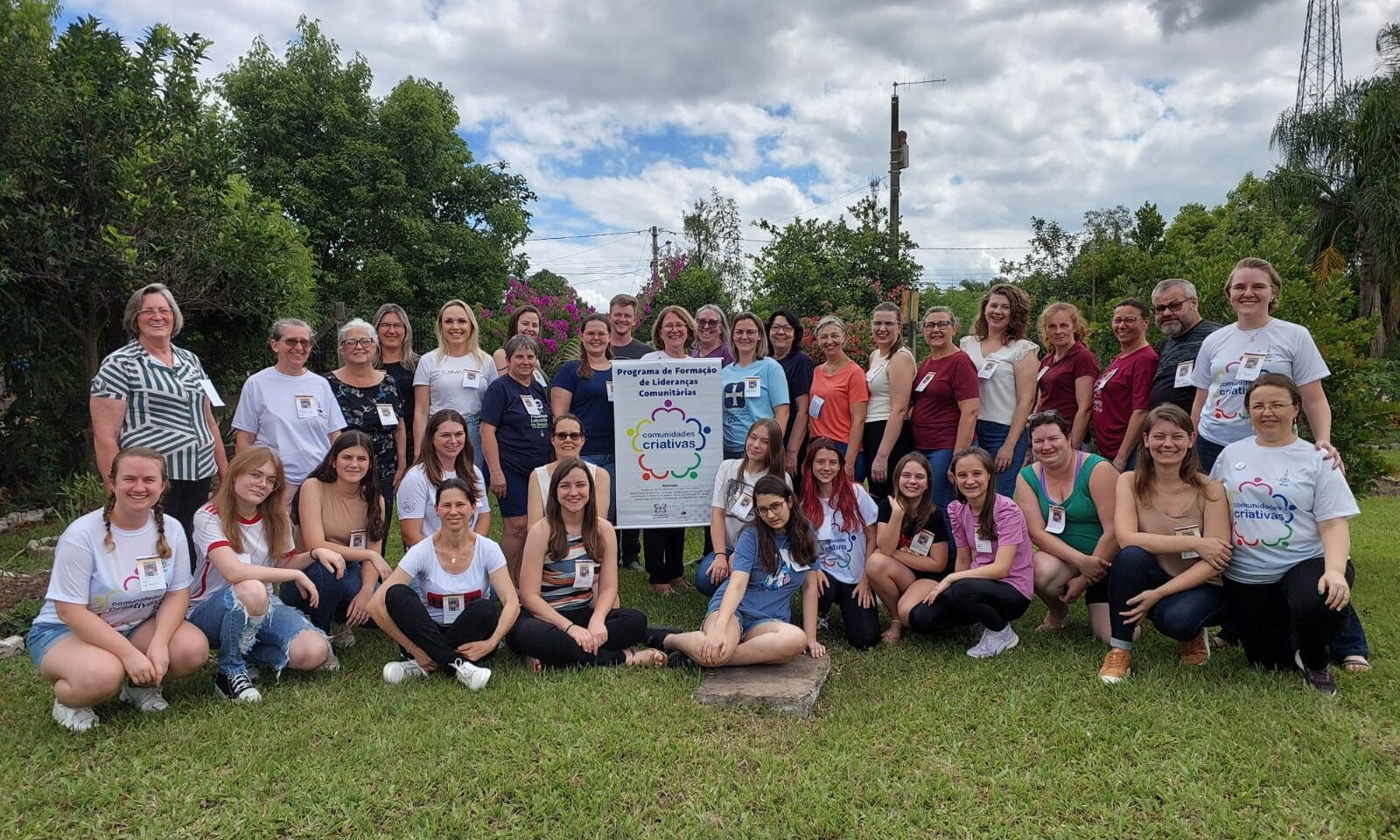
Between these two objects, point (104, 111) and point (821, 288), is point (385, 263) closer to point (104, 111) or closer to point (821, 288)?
point (821, 288)

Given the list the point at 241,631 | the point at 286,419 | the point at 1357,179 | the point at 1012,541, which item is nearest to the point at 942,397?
the point at 1012,541

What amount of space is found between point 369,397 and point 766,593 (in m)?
2.63

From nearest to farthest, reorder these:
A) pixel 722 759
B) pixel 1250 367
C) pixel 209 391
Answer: pixel 722 759
pixel 1250 367
pixel 209 391

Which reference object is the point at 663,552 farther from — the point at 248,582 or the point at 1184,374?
the point at 1184,374

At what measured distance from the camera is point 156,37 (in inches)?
247

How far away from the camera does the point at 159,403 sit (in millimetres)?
4102

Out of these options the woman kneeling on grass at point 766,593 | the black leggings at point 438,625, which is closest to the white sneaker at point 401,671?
the black leggings at point 438,625

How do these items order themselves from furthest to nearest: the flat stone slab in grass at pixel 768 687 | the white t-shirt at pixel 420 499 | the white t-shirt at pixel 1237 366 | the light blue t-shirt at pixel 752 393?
the light blue t-shirt at pixel 752 393 → the white t-shirt at pixel 420 499 → the white t-shirt at pixel 1237 366 → the flat stone slab in grass at pixel 768 687

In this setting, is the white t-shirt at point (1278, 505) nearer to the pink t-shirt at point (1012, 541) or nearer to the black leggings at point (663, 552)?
the pink t-shirt at point (1012, 541)

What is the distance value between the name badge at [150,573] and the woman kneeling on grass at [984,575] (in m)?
3.63

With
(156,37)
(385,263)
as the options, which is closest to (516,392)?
(156,37)

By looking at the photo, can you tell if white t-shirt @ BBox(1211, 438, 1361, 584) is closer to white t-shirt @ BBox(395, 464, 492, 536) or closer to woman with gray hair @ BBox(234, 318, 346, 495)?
white t-shirt @ BBox(395, 464, 492, 536)

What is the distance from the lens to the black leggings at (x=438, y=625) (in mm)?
3807

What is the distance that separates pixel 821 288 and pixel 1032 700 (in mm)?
Answer: 12635
